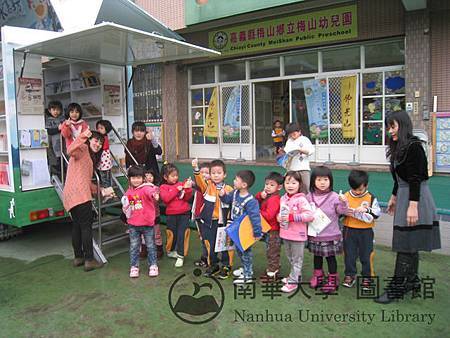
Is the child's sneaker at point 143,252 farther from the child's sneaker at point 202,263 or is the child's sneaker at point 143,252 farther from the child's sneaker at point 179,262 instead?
the child's sneaker at point 202,263

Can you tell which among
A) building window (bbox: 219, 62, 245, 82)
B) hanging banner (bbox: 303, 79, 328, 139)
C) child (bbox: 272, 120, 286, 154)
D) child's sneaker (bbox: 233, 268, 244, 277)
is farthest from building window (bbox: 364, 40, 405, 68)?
child's sneaker (bbox: 233, 268, 244, 277)

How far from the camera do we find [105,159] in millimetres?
5176

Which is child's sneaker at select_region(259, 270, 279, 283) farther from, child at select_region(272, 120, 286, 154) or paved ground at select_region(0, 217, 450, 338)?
child at select_region(272, 120, 286, 154)

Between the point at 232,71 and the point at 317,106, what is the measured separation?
7.91 ft

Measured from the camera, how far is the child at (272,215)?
3.78 meters

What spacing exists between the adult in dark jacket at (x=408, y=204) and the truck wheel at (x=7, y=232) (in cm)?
448

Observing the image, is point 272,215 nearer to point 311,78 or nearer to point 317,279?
point 317,279

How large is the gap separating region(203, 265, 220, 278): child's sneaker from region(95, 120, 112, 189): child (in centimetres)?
194

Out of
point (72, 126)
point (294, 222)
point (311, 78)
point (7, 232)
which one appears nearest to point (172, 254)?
point (294, 222)

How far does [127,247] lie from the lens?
5.04m

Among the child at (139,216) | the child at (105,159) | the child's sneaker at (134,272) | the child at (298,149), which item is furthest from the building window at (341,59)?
the child's sneaker at (134,272)

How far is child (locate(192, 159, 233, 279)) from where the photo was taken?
3920 mm

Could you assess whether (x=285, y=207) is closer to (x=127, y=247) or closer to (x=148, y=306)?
(x=148, y=306)

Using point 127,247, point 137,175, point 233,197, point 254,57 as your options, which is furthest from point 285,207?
point 254,57
